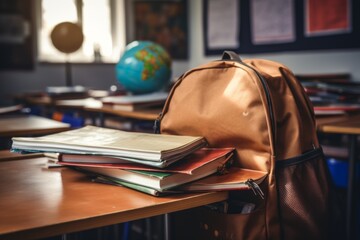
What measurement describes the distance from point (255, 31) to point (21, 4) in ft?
7.43

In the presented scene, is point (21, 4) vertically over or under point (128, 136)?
over

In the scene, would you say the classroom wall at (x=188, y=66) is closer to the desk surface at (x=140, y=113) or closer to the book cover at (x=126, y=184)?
A: the desk surface at (x=140, y=113)

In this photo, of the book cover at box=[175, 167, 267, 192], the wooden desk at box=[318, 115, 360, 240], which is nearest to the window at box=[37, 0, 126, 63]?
the wooden desk at box=[318, 115, 360, 240]

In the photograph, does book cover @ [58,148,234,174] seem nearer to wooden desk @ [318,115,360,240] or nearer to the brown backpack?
the brown backpack

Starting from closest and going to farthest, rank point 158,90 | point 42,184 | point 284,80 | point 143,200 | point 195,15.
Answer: point 143,200 → point 42,184 → point 284,80 → point 158,90 → point 195,15

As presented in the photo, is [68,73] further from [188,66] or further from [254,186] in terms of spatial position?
[254,186]

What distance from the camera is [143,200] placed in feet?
2.83

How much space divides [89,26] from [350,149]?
12.8 feet

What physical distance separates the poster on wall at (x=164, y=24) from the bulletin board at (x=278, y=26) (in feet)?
1.10

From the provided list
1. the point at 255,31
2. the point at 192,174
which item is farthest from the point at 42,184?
the point at 255,31

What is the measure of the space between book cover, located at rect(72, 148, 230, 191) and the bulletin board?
117 inches

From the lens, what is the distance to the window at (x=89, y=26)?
4.74m

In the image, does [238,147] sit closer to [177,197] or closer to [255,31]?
[177,197]

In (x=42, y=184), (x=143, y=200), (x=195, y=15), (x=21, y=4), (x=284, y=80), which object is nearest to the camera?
(x=143, y=200)
